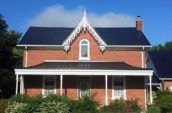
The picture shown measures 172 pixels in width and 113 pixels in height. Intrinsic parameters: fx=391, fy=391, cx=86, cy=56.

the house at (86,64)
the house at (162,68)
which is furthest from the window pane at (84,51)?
the house at (162,68)

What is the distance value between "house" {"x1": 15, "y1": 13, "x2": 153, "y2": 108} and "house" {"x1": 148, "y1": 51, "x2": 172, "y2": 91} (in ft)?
24.9

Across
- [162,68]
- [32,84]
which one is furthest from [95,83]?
[162,68]

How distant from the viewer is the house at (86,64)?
35.6 metres

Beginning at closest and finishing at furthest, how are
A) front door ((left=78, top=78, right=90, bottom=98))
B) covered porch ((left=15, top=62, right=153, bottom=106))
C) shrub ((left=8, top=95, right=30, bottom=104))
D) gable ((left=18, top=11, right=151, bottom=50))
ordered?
1. shrub ((left=8, top=95, right=30, bottom=104))
2. covered porch ((left=15, top=62, right=153, bottom=106))
3. front door ((left=78, top=78, right=90, bottom=98))
4. gable ((left=18, top=11, right=151, bottom=50))

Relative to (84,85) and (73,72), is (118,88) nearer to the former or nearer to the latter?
(84,85)

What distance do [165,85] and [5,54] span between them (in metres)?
22.8

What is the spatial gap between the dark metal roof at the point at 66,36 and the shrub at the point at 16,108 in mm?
9086

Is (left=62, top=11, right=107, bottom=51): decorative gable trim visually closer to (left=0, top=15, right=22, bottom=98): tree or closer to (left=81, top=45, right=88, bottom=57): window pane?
(left=81, top=45, right=88, bottom=57): window pane

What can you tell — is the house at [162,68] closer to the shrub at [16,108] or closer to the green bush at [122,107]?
the green bush at [122,107]

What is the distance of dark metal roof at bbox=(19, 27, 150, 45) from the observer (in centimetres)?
3853

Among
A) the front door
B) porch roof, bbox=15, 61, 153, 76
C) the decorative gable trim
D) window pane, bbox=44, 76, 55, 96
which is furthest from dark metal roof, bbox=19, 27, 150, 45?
the front door

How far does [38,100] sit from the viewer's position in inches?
1171

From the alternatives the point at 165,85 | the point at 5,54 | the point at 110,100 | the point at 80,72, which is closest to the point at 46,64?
the point at 80,72

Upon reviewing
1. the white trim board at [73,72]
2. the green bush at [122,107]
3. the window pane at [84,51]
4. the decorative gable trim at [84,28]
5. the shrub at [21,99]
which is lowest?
the green bush at [122,107]
